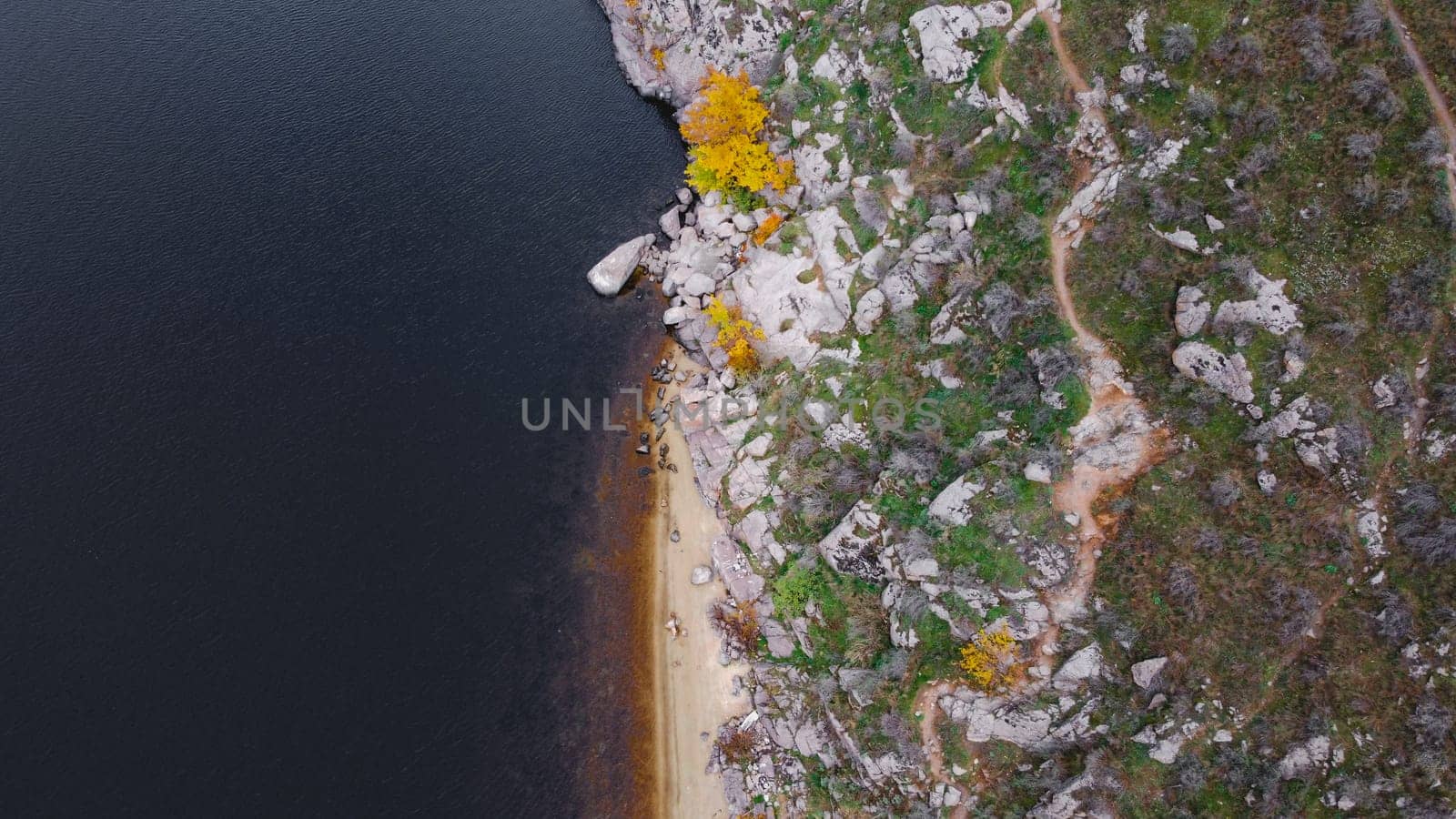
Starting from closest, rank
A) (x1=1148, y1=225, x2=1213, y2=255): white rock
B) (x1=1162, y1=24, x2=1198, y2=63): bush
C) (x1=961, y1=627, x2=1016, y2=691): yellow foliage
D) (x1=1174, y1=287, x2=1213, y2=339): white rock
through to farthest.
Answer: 1. (x1=961, y1=627, x2=1016, y2=691): yellow foliage
2. (x1=1174, y1=287, x2=1213, y2=339): white rock
3. (x1=1148, y1=225, x2=1213, y2=255): white rock
4. (x1=1162, y1=24, x2=1198, y2=63): bush

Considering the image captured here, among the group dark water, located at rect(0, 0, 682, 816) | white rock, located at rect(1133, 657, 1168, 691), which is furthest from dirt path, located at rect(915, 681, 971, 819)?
dark water, located at rect(0, 0, 682, 816)

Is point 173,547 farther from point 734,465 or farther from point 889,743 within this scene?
point 889,743

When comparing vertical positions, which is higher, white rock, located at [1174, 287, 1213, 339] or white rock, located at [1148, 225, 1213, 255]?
white rock, located at [1148, 225, 1213, 255]

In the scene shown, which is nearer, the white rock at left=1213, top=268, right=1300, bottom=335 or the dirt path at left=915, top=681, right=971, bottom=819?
the white rock at left=1213, top=268, right=1300, bottom=335

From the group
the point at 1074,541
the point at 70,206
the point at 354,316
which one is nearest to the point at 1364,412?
the point at 1074,541

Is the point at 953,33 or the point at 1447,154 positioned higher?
the point at 953,33

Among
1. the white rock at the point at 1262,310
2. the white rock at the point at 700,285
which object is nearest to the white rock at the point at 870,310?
the white rock at the point at 700,285

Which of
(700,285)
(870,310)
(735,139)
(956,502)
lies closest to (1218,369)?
(956,502)

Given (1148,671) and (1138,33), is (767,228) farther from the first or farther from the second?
(1148,671)

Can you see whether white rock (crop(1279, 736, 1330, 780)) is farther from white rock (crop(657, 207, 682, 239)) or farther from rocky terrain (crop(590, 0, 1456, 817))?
white rock (crop(657, 207, 682, 239))
